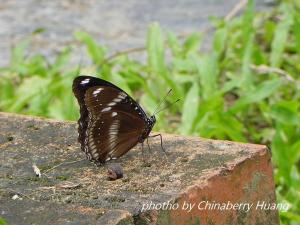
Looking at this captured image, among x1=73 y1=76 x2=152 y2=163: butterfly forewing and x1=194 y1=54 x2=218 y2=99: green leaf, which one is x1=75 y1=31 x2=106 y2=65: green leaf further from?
x1=73 y1=76 x2=152 y2=163: butterfly forewing

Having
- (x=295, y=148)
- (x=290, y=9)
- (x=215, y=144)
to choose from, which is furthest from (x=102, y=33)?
(x=215, y=144)

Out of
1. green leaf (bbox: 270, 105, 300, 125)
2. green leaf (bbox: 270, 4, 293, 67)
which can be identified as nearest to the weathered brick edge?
green leaf (bbox: 270, 105, 300, 125)

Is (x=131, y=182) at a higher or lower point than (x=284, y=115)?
higher

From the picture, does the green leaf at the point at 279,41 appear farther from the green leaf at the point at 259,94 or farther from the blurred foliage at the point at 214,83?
the green leaf at the point at 259,94

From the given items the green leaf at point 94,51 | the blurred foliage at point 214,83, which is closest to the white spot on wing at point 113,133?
the blurred foliage at point 214,83

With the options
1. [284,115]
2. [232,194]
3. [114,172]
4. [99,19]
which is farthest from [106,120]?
[99,19]

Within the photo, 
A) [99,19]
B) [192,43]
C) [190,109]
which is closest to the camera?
[190,109]

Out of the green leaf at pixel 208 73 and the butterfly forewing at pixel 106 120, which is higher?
the butterfly forewing at pixel 106 120

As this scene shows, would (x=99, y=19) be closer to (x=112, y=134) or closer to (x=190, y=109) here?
(x=190, y=109)
